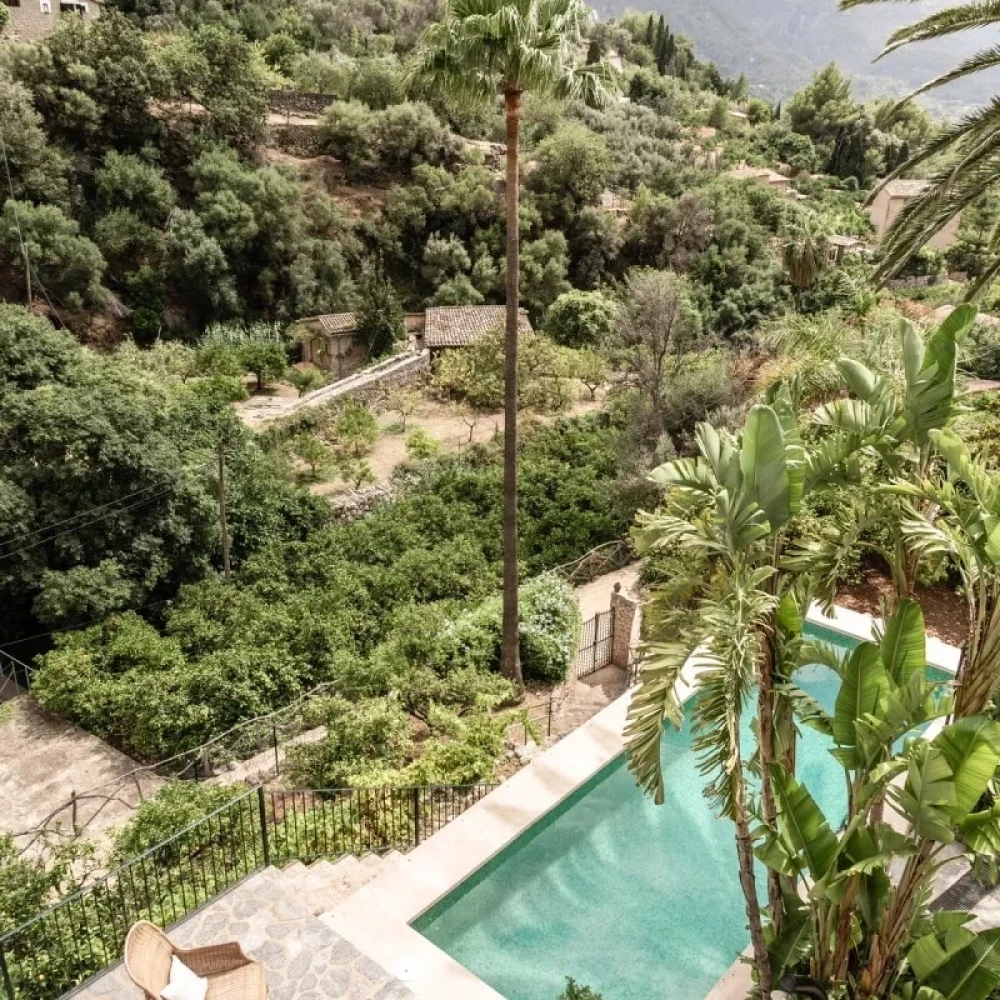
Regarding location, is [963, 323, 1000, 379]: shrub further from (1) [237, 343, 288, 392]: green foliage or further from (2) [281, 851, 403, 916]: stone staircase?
(2) [281, 851, 403, 916]: stone staircase

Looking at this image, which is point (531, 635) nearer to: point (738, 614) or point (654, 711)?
point (654, 711)

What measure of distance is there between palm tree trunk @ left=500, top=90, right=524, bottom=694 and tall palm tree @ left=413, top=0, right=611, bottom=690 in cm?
2

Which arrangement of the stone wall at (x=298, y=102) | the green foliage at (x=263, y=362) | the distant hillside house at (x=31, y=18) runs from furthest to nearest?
the stone wall at (x=298, y=102) < the distant hillside house at (x=31, y=18) < the green foliage at (x=263, y=362)

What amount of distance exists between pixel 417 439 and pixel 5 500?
1177cm

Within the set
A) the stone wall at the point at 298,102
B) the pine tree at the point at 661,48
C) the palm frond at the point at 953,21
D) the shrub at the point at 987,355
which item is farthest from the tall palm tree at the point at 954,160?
the pine tree at the point at 661,48

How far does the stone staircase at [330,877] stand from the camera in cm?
824

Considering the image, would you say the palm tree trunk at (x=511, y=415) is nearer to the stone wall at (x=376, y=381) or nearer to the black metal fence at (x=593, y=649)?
the black metal fence at (x=593, y=649)

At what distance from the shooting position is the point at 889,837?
16.9ft

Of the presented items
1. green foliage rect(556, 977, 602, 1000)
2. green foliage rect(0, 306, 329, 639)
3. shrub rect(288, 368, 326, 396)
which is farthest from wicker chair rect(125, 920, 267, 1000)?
shrub rect(288, 368, 326, 396)

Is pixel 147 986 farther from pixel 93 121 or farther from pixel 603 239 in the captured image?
pixel 603 239

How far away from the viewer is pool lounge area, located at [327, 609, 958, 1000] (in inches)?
316

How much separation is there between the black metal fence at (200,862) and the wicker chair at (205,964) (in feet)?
2.59

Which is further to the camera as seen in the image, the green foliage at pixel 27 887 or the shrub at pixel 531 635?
the shrub at pixel 531 635

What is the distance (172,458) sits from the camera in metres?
17.5
